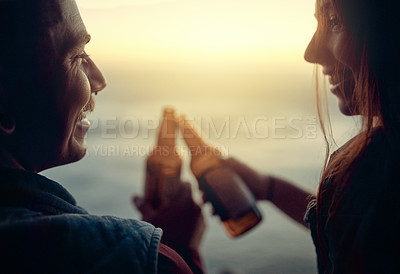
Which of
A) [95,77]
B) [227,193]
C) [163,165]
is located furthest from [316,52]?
[163,165]

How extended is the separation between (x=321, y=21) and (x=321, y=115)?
0.52ft

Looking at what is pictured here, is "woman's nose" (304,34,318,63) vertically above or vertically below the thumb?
above

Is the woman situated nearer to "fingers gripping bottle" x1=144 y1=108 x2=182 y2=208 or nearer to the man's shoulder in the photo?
the man's shoulder

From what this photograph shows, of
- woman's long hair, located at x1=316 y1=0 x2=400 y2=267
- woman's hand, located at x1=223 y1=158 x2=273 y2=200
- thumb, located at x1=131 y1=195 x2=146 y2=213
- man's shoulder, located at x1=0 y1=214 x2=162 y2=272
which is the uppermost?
woman's long hair, located at x1=316 y1=0 x2=400 y2=267

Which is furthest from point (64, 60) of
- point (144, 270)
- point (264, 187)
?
point (264, 187)

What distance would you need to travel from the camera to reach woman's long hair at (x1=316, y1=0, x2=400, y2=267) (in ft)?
1.87

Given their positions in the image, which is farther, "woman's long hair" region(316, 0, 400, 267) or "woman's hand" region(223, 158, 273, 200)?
"woman's hand" region(223, 158, 273, 200)

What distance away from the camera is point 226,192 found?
1108mm

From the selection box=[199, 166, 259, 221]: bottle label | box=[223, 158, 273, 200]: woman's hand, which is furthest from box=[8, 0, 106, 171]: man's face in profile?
box=[223, 158, 273, 200]: woman's hand

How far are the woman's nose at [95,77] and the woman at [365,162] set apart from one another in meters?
0.37

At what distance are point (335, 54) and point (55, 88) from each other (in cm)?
43

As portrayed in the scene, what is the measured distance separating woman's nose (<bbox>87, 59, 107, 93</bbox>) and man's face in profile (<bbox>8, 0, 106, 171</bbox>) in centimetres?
4

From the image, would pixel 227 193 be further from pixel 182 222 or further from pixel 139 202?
A: pixel 139 202

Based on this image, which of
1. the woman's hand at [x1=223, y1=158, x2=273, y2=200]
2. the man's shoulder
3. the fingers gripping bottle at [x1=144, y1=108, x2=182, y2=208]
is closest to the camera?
the man's shoulder
